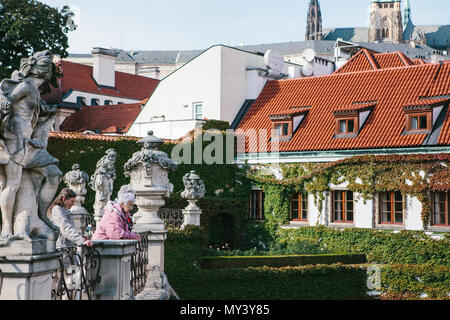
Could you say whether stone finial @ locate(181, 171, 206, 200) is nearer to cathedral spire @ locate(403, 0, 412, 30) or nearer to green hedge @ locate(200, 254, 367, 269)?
green hedge @ locate(200, 254, 367, 269)

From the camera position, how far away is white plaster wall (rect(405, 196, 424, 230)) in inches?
960

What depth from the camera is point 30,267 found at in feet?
18.6

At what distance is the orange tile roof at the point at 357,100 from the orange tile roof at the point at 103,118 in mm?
11356

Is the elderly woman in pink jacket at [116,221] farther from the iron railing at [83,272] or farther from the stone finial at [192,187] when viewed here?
the stone finial at [192,187]

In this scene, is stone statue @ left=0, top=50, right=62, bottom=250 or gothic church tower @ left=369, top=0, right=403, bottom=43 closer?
stone statue @ left=0, top=50, right=62, bottom=250

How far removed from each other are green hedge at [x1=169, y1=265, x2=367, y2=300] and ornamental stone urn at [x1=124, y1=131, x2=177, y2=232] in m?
6.73

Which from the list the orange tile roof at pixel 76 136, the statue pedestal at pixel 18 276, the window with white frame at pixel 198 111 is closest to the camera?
the statue pedestal at pixel 18 276

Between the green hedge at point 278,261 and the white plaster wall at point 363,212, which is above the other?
the white plaster wall at point 363,212

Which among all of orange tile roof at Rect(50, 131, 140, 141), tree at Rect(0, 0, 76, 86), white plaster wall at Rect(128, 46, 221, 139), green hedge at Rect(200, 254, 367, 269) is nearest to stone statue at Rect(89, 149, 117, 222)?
green hedge at Rect(200, 254, 367, 269)

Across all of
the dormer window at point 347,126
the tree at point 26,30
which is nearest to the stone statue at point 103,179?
the dormer window at point 347,126

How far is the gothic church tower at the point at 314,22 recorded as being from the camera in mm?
128950

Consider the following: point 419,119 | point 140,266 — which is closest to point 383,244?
point 419,119

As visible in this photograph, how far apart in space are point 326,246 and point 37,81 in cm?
2184

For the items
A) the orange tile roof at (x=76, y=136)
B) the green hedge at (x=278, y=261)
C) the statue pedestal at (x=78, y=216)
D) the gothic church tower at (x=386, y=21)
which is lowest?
the green hedge at (x=278, y=261)
